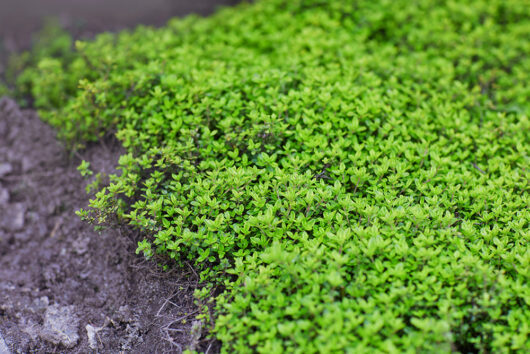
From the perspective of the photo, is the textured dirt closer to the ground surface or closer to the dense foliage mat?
the dense foliage mat

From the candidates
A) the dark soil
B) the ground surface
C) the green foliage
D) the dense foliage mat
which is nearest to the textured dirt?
the green foliage

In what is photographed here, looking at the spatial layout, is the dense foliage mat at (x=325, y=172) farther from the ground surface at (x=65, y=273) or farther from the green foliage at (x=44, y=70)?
the ground surface at (x=65, y=273)

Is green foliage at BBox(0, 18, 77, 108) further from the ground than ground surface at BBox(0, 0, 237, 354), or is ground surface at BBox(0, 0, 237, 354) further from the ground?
green foliage at BBox(0, 18, 77, 108)

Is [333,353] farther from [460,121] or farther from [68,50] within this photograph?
[68,50]

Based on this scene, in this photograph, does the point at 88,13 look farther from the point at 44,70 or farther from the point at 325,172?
the point at 325,172

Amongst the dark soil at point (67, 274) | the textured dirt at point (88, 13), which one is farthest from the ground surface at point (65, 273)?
the textured dirt at point (88, 13)
